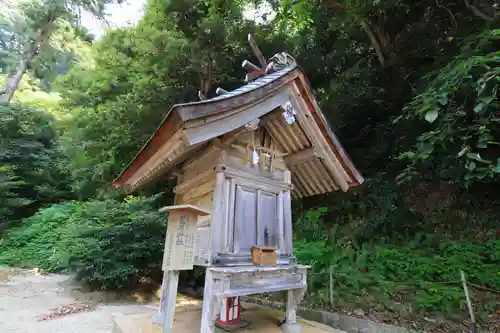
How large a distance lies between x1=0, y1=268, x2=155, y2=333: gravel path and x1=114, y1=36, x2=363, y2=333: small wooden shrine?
3.01m

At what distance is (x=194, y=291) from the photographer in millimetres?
8594

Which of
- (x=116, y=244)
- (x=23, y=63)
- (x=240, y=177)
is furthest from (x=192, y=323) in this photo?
(x=23, y=63)

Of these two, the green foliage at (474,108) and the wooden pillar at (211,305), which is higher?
the green foliage at (474,108)

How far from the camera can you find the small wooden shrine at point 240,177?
10.1ft

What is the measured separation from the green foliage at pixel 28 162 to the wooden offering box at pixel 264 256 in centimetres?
1438

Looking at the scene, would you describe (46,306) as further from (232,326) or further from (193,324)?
(232,326)

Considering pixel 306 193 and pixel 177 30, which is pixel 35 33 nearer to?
pixel 177 30

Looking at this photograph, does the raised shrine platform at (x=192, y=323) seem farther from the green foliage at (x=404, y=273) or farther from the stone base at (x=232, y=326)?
the green foliage at (x=404, y=273)

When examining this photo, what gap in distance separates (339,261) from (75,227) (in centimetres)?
744

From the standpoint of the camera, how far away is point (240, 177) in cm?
387

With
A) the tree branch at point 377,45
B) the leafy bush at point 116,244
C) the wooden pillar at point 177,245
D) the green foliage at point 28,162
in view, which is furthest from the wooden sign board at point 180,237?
the green foliage at point 28,162

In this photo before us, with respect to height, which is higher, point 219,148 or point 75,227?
point 219,148

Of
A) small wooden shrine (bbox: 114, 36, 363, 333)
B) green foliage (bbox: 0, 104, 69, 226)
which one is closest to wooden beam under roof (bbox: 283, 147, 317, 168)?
small wooden shrine (bbox: 114, 36, 363, 333)

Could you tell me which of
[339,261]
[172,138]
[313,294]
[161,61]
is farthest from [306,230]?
[161,61]
